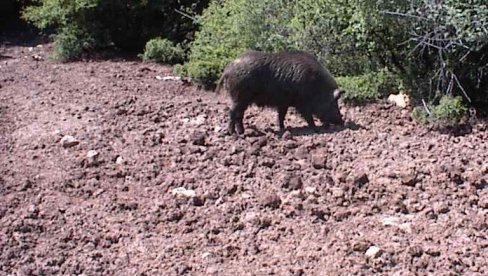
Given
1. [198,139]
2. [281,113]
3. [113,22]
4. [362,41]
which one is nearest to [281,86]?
[281,113]

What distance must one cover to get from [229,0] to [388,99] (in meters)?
3.05

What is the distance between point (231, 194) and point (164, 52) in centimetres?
549

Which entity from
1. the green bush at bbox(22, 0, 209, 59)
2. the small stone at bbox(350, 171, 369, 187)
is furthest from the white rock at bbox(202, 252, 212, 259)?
the green bush at bbox(22, 0, 209, 59)

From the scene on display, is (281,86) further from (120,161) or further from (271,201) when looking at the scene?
(271,201)

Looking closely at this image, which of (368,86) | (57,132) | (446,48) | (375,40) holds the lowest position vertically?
(57,132)

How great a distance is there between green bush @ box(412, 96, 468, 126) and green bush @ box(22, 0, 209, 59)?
16.4ft

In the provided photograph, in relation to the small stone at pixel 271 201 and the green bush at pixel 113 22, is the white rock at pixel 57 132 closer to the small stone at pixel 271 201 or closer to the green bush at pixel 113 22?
the small stone at pixel 271 201

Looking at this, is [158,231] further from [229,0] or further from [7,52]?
[7,52]

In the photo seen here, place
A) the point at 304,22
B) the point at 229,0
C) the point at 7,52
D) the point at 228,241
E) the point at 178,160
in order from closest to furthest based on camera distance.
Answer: the point at 228,241 → the point at 178,160 → the point at 304,22 → the point at 229,0 → the point at 7,52

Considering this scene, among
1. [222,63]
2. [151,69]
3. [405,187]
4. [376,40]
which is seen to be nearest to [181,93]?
[222,63]

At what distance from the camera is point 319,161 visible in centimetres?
724

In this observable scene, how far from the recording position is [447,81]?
28.0 feet

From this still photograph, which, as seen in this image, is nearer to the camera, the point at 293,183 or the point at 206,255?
the point at 206,255

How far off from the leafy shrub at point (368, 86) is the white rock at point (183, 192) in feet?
8.83
